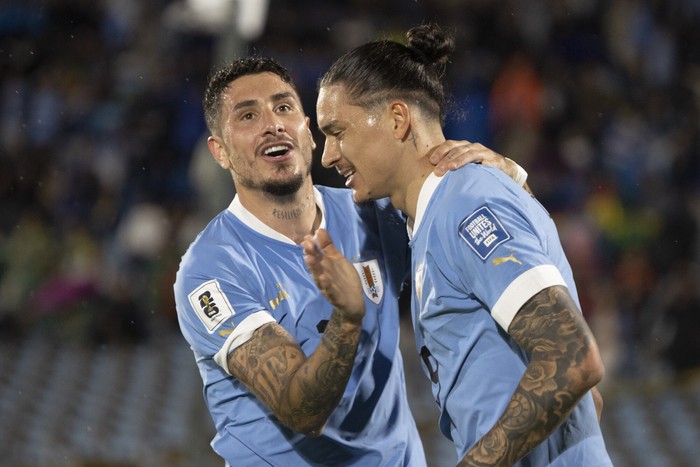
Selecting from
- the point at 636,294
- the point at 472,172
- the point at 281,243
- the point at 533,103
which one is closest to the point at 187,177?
the point at 533,103

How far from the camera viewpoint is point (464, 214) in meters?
3.04

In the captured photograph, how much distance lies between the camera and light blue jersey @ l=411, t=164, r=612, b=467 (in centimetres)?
292

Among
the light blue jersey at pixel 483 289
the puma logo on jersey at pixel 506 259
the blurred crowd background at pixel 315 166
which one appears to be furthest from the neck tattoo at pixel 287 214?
the blurred crowd background at pixel 315 166

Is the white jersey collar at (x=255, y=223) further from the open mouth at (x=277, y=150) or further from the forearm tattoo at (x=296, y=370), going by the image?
the forearm tattoo at (x=296, y=370)

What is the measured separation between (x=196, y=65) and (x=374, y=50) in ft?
28.2

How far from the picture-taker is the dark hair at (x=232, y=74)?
160 inches

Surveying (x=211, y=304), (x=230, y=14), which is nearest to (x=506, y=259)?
(x=211, y=304)

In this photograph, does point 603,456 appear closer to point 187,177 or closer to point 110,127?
point 187,177

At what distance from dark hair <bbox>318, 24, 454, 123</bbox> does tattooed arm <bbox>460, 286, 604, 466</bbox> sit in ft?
3.09

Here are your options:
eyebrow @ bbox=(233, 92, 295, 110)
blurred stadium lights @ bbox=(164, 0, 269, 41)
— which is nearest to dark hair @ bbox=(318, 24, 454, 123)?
eyebrow @ bbox=(233, 92, 295, 110)

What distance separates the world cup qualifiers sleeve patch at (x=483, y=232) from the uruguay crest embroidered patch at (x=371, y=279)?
2.98ft

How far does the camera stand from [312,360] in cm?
331

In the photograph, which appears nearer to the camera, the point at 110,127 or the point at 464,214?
the point at 464,214

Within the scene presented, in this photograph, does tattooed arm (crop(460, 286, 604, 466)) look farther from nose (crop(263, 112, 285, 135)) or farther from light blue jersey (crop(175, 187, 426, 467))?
nose (crop(263, 112, 285, 135))
